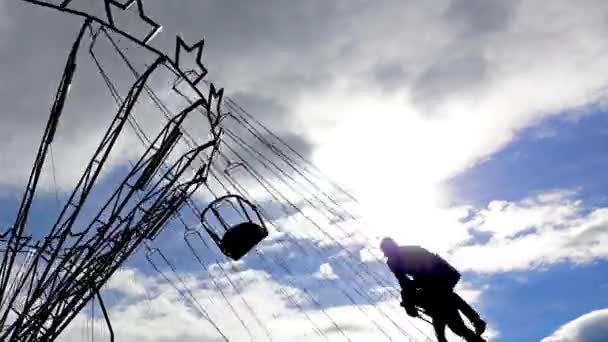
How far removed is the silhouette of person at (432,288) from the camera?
8.23 m

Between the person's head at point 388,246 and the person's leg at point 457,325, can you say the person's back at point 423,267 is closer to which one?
the person's head at point 388,246

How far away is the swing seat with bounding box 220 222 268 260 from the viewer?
1567 centimetres

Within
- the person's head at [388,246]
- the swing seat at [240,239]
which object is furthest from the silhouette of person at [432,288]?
the swing seat at [240,239]

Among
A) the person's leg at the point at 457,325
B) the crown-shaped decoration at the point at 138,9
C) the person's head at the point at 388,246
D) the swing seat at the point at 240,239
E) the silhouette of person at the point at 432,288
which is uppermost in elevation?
the crown-shaped decoration at the point at 138,9

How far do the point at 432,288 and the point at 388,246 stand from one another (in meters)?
0.96

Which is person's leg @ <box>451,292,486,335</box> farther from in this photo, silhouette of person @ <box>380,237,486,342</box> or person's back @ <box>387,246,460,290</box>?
person's back @ <box>387,246,460,290</box>

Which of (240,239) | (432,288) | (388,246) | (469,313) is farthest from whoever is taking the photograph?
(240,239)

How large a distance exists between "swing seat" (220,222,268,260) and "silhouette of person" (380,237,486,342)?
757cm

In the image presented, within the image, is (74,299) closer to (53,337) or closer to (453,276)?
(53,337)

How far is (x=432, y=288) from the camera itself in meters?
8.41

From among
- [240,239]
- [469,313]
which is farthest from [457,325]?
[240,239]

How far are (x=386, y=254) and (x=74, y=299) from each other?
15.4 metres

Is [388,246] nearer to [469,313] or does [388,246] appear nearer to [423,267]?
[423,267]

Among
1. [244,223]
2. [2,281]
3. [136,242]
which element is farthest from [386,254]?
[2,281]
